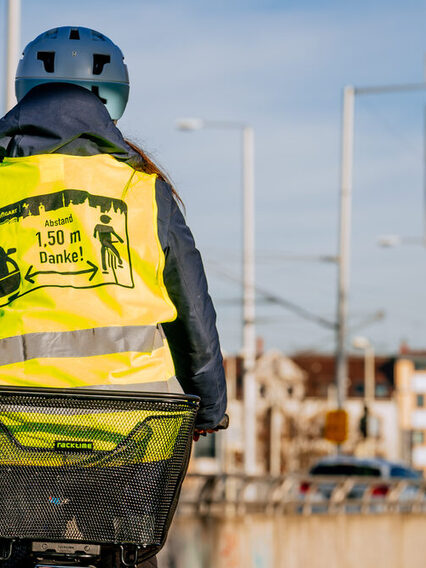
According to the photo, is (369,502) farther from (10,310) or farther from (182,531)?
(10,310)

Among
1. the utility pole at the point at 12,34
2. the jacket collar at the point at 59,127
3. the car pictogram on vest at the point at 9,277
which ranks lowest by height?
the car pictogram on vest at the point at 9,277

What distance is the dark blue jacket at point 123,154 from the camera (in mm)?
3578

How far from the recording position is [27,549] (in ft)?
10.9

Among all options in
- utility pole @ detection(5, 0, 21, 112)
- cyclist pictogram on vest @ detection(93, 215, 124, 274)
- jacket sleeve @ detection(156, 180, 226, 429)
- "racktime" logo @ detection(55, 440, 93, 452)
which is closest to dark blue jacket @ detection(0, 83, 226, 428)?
jacket sleeve @ detection(156, 180, 226, 429)

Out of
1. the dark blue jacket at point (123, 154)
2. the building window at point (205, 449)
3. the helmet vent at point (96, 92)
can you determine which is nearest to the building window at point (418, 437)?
the building window at point (205, 449)

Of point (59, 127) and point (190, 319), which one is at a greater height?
point (59, 127)

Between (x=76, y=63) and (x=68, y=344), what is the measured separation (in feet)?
2.91

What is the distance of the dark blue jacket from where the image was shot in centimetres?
358

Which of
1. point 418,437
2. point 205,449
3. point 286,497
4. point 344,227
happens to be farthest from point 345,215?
point 418,437

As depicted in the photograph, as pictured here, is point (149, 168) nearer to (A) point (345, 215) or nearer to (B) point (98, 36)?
(B) point (98, 36)

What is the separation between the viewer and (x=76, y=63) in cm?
384

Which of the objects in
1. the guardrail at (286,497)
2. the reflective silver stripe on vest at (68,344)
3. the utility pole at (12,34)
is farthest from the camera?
the utility pole at (12,34)

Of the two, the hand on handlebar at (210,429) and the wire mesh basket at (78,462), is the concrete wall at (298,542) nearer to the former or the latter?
the hand on handlebar at (210,429)

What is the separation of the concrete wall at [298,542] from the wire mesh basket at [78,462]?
7.86m
